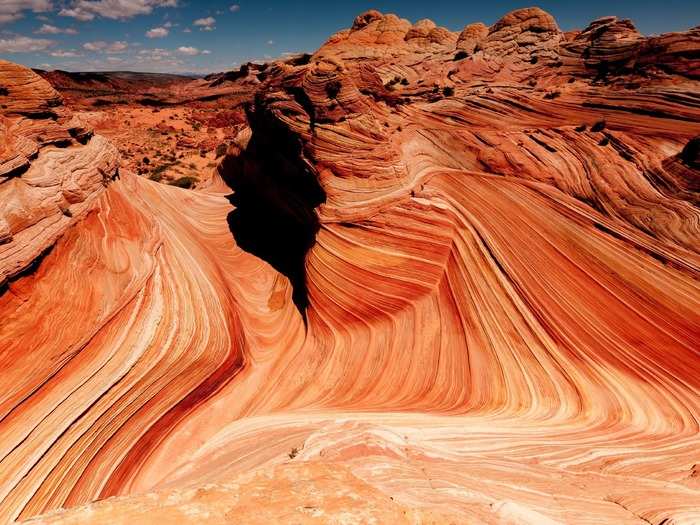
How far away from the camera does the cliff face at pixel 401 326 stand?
12.9 ft

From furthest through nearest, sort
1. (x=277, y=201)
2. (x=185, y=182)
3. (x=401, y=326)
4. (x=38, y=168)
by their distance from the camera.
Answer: (x=185, y=182)
(x=277, y=201)
(x=401, y=326)
(x=38, y=168)

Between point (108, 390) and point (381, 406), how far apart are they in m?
4.83

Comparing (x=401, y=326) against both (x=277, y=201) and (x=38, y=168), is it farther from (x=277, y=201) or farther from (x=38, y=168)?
(x=38, y=168)

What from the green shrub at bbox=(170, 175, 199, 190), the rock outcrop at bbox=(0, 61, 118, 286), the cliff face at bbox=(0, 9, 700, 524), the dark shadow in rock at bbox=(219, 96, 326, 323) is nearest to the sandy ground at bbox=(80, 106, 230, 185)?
the green shrub at bbox=(170, 175, 199, 190)

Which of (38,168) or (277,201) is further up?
(38,168)

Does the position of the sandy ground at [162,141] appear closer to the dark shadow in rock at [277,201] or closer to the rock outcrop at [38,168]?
the dark shadow in rock at [277,201]

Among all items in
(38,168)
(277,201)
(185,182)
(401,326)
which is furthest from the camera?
(185,182)

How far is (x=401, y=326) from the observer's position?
325 inches

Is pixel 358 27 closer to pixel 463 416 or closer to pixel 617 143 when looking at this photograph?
pixel 617 143

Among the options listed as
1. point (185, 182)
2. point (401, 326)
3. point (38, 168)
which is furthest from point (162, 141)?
point (401, 326)

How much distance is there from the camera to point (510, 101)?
11.0 metres

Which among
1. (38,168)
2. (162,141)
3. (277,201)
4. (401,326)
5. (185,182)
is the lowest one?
(401,326)

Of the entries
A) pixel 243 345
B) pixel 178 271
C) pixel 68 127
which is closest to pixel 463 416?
pixel 243 345

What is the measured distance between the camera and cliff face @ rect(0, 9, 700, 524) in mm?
3918
